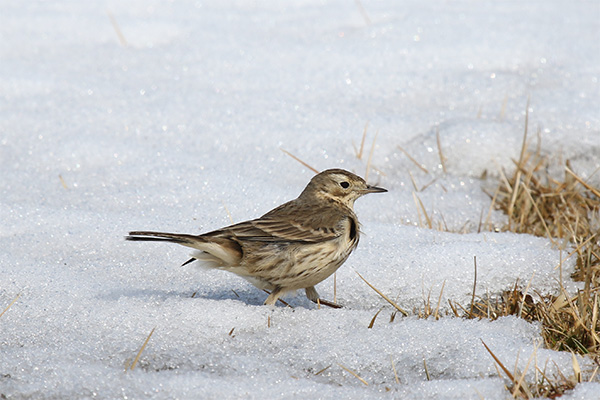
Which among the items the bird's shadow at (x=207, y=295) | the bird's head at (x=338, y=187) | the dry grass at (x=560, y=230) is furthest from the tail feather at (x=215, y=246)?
the dry grass at (x=560, y=230)

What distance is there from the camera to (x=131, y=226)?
5227 mm

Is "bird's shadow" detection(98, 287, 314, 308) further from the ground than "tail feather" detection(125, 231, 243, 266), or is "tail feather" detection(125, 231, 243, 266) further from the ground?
"tail feather" detection(125, 231, 243, 266)

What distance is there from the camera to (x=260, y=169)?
6449 mm

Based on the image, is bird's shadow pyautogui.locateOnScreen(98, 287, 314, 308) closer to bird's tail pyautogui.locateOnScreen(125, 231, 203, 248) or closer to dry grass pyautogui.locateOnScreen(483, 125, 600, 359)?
bird's tail pyautogui.locateOnScreen(125, 231, 203, 248)

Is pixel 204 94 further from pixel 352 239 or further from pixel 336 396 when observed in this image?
pixel 336 396

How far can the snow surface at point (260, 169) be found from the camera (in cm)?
363

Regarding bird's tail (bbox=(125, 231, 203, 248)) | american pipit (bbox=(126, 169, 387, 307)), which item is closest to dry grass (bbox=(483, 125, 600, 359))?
american pipit (bbox=(126, 169, 387, 307))

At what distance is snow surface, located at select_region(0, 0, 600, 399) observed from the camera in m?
3.63

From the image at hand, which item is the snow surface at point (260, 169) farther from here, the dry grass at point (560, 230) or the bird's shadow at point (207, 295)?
the dry grass at point (560, 230)

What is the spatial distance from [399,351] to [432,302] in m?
0.85

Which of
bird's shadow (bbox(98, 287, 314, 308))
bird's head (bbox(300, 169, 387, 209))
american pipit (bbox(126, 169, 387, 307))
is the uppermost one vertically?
bird's head (bbox(300, 169, 387, 209))

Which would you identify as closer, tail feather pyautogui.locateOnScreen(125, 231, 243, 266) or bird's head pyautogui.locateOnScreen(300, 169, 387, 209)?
tail feather pyautogui.locateOnScreen(125, 231, 243, 266)

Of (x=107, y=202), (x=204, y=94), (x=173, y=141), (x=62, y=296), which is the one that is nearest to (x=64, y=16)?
(x=204, y=94)

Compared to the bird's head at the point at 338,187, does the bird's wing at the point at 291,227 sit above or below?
below
